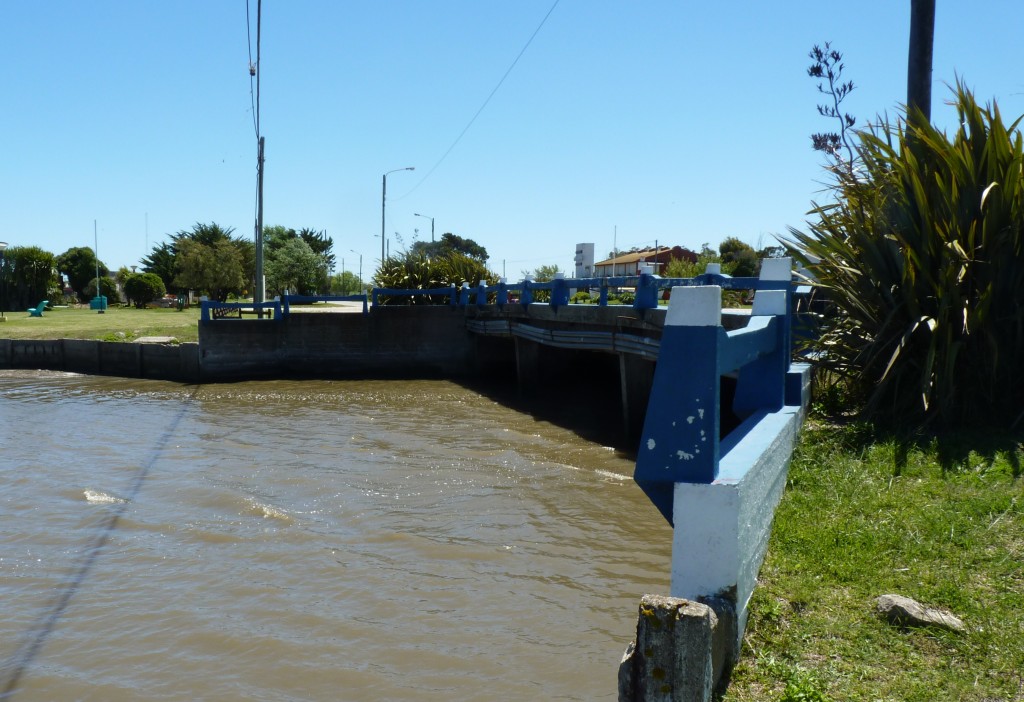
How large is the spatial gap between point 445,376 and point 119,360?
861cm

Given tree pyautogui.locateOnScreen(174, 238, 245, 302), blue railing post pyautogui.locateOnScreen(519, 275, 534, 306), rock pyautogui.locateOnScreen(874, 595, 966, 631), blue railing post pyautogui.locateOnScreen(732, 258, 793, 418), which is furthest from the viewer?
tree pyautogui.locateOnScreen(174, 238, 245, 302)

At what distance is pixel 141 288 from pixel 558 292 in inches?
1585

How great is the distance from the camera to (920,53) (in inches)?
346

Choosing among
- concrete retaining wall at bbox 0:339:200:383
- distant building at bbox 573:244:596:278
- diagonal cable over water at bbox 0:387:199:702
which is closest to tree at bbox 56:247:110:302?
concrete retaining wall at bbox 0:339:200:383

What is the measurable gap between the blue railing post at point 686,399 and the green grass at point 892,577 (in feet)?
2.77

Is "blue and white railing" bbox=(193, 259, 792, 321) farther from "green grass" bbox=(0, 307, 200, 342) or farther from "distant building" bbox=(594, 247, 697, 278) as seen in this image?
"distant building" bbox=(594, 247, 697, 278)

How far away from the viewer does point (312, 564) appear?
271 inches

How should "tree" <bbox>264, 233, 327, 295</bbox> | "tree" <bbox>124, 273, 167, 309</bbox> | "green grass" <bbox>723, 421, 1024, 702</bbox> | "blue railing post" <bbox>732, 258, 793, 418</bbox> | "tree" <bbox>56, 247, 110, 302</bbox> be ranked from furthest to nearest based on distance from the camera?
"tree" <bbox>56, 247, 110, 302</bbox>, "tree" <bbox>264, 233, 327, 295</bbox>, "tree" <bbox>124, 273, 167, 309</bbox>, "blue railing post" <bbox>732, 258, 793, 418</bbox>, "green grass" <bbox>723, 421, 1024, 702</bbox>

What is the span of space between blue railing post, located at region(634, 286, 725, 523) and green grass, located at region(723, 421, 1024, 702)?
845 mm

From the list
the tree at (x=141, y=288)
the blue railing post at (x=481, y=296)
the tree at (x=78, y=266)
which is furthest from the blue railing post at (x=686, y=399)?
the tree at (x=78, y=266)

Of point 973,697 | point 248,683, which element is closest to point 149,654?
point 248,683

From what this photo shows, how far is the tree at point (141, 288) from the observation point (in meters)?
48.9

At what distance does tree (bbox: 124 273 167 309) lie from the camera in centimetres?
4891

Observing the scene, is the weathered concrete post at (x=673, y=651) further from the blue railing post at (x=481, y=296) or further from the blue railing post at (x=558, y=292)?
the blue railing post at (x=481, y=296)
